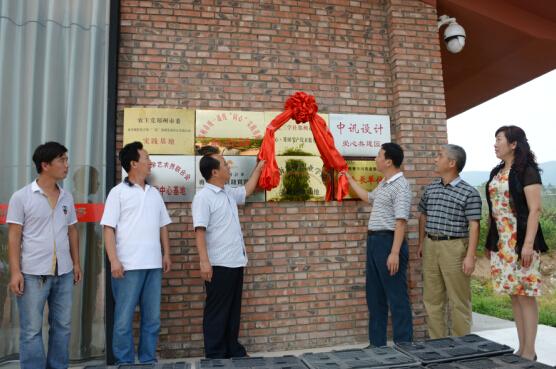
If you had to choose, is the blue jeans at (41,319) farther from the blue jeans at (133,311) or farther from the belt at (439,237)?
the belt at (439,237)

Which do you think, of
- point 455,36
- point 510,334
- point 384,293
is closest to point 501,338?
point 510,334

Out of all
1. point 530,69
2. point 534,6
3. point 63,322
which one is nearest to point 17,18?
point 63,322

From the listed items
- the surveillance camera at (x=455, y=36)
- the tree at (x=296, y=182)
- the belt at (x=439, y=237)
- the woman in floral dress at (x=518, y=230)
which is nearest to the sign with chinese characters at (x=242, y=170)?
the tree at (x=296, y=182)

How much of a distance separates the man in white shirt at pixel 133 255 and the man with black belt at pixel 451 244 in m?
2.09

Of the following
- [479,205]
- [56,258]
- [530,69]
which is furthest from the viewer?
[530,69]

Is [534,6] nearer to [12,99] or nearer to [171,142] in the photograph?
[171,142]

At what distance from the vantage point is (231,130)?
372 cm

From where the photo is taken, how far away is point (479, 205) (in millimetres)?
3070

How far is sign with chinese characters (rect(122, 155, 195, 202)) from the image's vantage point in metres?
3.55

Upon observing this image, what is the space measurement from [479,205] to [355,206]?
1147 mm

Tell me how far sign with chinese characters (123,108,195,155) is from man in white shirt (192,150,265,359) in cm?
51

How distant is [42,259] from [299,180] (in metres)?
2.16

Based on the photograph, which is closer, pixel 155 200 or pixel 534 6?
pixel 155 200

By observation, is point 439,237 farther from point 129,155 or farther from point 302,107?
point 129,155
